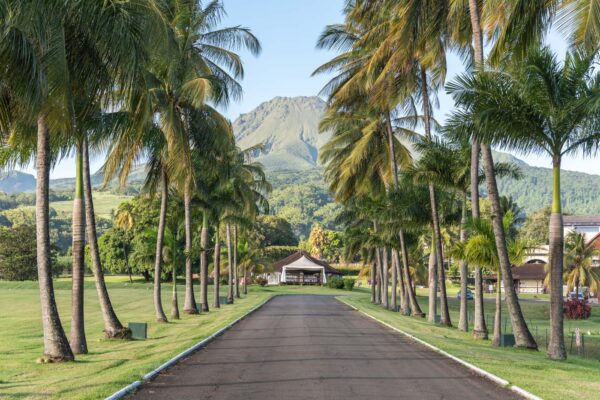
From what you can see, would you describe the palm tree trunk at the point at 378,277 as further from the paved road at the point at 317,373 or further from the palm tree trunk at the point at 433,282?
the paved road at the point at 317,373

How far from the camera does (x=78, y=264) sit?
19375 millimetres

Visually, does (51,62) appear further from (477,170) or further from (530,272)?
(530,272)

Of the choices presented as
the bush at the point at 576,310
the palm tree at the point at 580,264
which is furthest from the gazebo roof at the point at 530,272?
the bush at the point at 576,310

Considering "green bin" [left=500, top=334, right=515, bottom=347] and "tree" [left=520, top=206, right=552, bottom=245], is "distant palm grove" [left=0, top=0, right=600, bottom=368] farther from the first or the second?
"tree" [left=520, top=206, right=552, bottom=245]

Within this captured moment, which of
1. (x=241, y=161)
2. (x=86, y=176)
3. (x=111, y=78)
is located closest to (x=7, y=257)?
(x=241, y=161)

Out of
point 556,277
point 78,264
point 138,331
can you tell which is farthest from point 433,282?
point 78,264

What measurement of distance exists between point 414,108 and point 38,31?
27841 mm

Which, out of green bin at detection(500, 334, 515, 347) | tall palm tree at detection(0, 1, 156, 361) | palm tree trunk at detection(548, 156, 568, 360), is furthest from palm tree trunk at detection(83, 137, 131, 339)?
palm tree trunk at detection(548, 156, 568, 360)

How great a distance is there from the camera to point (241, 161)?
48.3m

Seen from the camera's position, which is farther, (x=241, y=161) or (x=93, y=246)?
(x=241, y=161)

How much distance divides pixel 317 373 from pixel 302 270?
94.0 metres

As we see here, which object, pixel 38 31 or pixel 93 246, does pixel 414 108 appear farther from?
pixel 38 31

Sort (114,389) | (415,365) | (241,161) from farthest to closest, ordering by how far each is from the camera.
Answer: (241,161) < (415,365) < (114,389)

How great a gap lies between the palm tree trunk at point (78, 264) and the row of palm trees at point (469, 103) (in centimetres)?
1078
